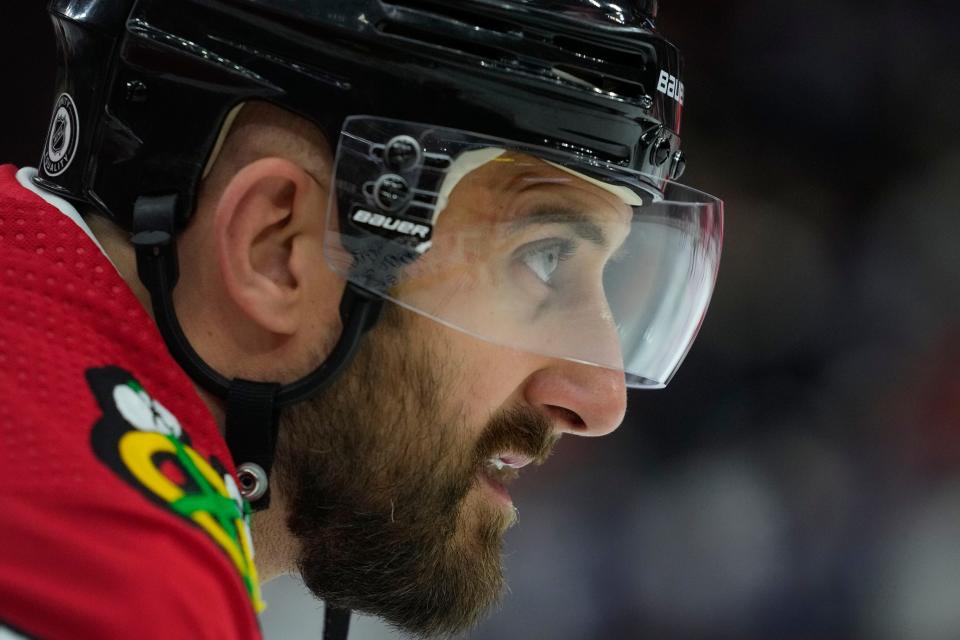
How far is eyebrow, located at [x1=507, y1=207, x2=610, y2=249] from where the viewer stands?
1.04 meters

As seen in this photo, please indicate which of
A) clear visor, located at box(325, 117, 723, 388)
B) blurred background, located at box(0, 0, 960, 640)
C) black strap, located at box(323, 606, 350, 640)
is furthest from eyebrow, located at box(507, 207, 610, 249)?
blurred background, located at box(0, 0, 960, 640)

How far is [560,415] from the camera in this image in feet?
3.79

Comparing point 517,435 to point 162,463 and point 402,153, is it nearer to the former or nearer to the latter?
point 402,153

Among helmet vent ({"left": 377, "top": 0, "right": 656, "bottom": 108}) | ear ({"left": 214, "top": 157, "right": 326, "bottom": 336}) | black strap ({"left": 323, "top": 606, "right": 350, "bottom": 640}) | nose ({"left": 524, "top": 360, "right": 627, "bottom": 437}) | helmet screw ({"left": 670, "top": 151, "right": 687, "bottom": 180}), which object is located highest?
helmet vent ({"left": 377, "top": 0, "right": 656, "bottom": 108})

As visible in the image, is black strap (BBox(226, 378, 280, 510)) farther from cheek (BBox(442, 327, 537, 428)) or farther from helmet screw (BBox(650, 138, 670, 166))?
helmet screw (BBox(650, 138, 670, 166))

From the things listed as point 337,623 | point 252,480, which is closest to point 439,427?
point 252,480

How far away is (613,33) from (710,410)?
1085mm

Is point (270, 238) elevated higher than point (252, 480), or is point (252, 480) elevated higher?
point (270, 238)

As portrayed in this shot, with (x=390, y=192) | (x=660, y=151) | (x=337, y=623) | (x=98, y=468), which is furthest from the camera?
(x=337, y=623)

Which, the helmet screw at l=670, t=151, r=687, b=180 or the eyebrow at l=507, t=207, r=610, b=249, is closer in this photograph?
the eyebrow at l=507, t=207, r=610, b=249

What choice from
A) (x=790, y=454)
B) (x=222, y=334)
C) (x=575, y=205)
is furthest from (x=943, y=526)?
(x=222, y=334)

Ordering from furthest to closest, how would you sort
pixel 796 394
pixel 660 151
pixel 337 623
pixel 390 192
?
pixel 796 394 → pixel 337 623 → pixel 660 151 → pixel 390 192

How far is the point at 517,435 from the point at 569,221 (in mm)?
213

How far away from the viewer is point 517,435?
112 centimetres
